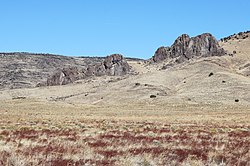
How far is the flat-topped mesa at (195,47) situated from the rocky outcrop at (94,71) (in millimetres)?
19865

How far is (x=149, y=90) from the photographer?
96.0 meters

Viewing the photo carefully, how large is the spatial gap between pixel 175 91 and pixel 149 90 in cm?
761

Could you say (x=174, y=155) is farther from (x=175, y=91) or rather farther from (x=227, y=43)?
(x=227, y=43)

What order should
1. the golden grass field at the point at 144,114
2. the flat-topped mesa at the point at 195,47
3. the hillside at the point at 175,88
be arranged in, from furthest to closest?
the flat-topped mesa at the point at 195,47
the hillside at the point at 175,88
the golden grass field at the point at 144,114

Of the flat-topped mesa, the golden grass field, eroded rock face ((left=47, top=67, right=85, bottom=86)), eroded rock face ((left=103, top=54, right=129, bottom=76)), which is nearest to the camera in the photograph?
the golden grass field

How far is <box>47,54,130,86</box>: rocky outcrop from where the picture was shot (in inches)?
5172

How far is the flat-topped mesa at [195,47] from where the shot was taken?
138 meters

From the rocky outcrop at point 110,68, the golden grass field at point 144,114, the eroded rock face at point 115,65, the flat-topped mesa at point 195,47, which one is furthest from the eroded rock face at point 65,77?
the flat-topped mesa at point 195,47

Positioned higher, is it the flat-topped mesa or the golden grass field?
the flat-topped mesa

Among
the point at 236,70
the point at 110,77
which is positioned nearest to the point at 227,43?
the point at 236,70

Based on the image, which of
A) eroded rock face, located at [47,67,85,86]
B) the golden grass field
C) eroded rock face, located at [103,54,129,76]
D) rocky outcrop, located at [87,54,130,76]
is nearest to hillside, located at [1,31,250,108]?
the golden grass field

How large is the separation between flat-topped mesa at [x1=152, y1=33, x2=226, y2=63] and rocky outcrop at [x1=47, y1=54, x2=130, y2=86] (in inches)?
782

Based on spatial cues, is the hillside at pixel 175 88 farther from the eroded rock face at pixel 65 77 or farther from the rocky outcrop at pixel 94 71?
the rocky outcrop at pixel 94 71

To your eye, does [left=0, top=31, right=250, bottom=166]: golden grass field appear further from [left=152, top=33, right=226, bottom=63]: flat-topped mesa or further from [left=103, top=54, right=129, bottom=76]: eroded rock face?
[left=103, top=54, right=129, bottom=76]: eroded rock face
